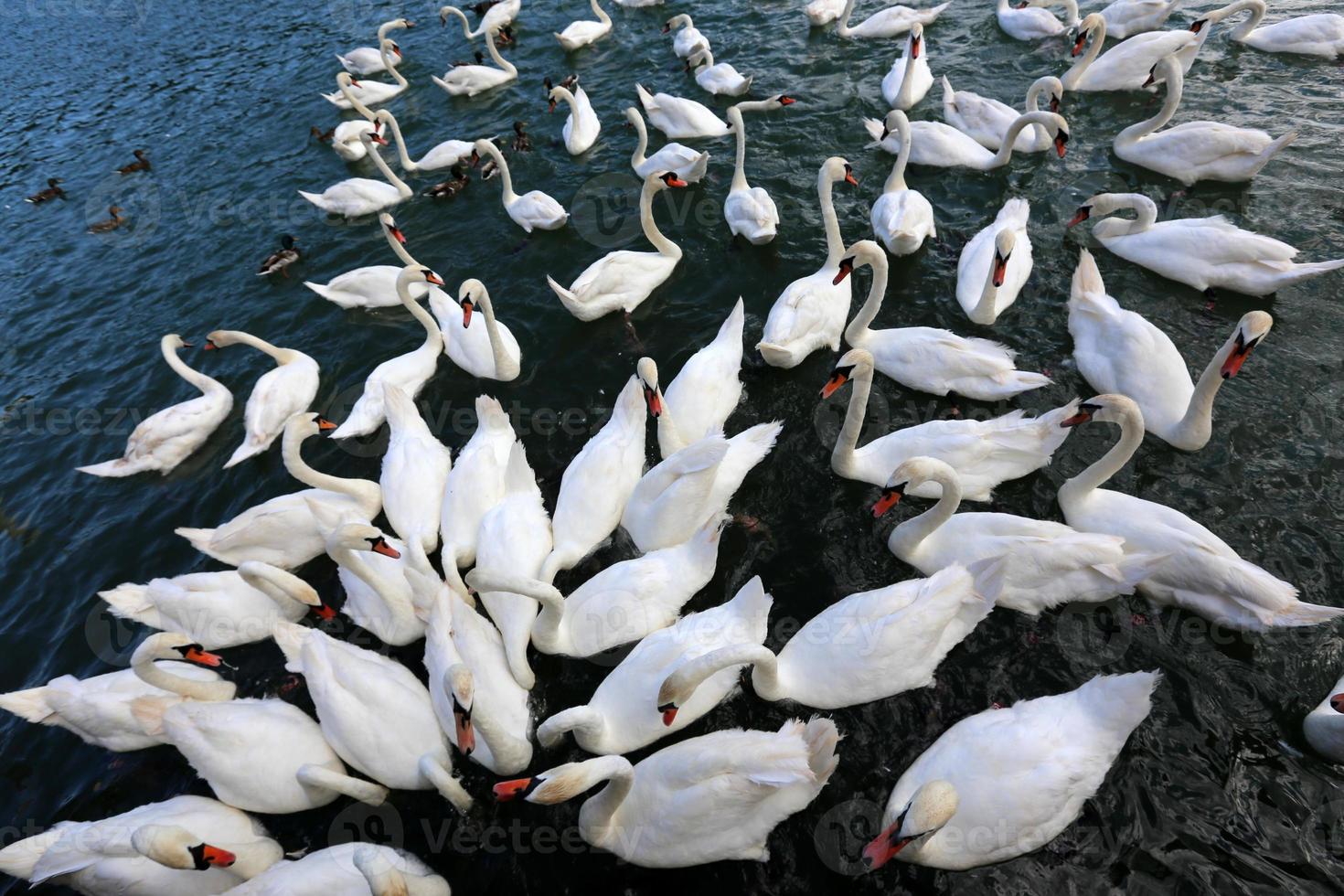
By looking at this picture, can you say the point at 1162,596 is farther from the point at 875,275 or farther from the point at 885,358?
the point at 875,275

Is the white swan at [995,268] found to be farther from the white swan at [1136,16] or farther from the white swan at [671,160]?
the white swan at [1136,16]

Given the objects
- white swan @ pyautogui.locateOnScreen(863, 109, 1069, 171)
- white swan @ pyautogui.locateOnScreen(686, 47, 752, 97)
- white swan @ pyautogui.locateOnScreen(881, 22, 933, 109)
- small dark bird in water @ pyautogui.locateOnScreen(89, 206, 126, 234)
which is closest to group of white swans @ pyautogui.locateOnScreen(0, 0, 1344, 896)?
white swan @ pyautogui.locateOnScreen(863, 109, 1069, 171)

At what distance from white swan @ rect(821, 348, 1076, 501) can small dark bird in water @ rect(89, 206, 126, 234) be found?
16291 mm

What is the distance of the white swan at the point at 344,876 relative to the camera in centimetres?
495

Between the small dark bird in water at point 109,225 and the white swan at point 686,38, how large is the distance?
43.3 feet

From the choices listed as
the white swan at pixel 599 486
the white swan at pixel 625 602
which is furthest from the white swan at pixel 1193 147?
the white swan at pixel 625 602

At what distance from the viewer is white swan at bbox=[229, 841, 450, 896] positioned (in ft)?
16.3

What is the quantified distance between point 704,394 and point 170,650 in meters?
6.05

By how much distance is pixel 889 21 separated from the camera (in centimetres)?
1577

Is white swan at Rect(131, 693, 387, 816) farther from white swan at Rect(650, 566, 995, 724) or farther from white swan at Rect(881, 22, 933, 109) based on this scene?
white swan at Rect(881, 22, 933, 109)

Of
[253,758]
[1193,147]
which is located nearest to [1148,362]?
[1193,147]

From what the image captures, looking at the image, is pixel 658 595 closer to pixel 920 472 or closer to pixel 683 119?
pixel 920 472

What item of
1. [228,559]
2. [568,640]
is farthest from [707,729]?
[228,559]

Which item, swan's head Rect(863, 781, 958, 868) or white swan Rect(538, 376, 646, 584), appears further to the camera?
white swan Rect(538, 376, 646, 584)
